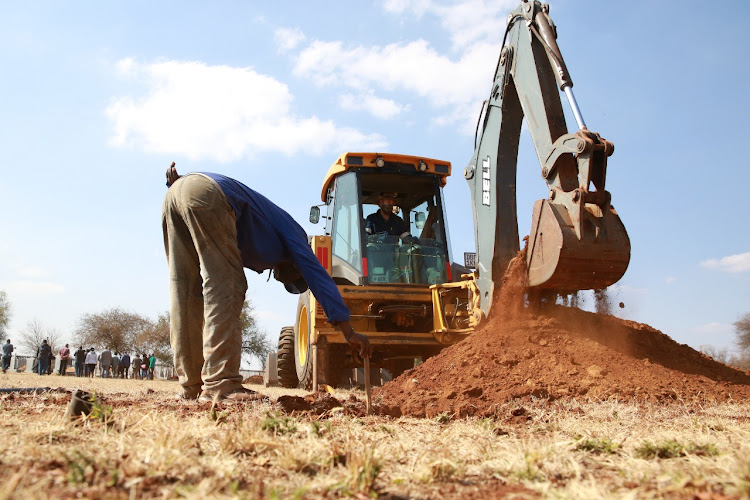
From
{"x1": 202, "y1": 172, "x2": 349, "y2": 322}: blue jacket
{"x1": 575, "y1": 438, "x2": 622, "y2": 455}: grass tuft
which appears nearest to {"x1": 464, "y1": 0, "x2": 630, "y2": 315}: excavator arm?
{"x1": 202, "y1": 172, "x2": 349, "y2": 322}: blue jacket

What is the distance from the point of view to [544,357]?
5480 millimetres

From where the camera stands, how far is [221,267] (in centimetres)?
396

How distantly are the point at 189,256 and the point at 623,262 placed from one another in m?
3.63

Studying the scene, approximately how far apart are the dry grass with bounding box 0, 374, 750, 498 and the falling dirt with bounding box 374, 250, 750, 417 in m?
1.57

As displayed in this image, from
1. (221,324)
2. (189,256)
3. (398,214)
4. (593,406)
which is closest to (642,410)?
(593,406)

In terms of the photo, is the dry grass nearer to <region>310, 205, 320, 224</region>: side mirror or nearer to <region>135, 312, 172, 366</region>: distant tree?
<region>310, 205, 320, 224</region>: side mirror

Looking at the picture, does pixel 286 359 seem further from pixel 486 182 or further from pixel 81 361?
pixel 81 361

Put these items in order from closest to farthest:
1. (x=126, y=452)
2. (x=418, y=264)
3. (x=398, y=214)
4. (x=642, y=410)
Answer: (x=126, y=452) < (x=642, y=410) < (x=418, y=264) < (x=398, y=214)

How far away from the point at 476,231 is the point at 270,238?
12.3ft

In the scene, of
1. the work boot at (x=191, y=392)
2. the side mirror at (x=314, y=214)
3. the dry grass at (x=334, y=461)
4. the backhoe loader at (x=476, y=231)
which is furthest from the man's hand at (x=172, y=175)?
the side mirror at (x=314, y=214)

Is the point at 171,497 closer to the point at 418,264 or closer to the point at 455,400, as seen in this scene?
the point at 455,400

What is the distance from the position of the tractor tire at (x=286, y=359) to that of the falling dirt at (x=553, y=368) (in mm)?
5261

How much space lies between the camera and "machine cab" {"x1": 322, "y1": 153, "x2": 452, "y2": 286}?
884cm

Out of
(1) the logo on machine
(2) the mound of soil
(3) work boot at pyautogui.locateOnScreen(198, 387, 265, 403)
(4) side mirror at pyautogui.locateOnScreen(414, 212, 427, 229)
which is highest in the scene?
(4) side mirror at pyautogui.locateOnScreen(414, 212, 427, 229)
